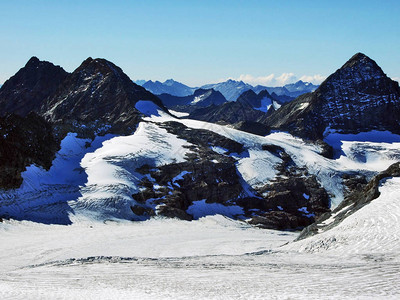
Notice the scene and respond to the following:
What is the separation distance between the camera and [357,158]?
119m

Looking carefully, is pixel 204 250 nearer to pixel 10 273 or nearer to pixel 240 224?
pixel 10 273

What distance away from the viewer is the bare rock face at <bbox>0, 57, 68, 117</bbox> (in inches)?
6531

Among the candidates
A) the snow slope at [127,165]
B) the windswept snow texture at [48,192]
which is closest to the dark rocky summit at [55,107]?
the windswept snow texture at [48,192]

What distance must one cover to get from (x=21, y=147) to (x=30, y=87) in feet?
357

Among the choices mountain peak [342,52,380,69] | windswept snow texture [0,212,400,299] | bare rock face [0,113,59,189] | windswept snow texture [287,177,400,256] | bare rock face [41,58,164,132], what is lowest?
windswept snow texture [0,212,400,299]

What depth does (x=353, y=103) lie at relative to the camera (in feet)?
490

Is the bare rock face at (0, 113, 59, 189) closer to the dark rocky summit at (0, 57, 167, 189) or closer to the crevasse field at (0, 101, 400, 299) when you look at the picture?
the dark rocky summit at (0, 57, 167, 189)

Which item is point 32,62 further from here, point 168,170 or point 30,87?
point 168,170

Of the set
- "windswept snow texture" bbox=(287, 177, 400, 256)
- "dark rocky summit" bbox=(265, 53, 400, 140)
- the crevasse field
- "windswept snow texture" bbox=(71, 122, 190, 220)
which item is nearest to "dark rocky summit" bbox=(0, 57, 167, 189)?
the crevasse field

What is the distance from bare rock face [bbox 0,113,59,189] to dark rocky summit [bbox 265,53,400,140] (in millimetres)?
83156

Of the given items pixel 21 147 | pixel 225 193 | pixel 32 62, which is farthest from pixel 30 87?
pixel 225 193

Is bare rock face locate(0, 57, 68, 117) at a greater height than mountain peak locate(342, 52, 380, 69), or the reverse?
mountain peak locate(342, 52, 380, 69)

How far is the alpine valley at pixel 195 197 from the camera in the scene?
93.7ft

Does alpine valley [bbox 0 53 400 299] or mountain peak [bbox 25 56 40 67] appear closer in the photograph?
alpine valley [bbox 0 53 400 299]
